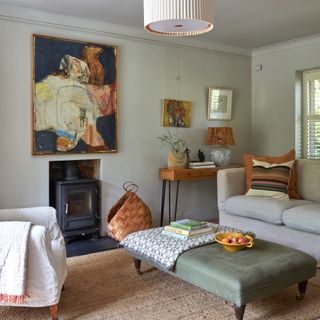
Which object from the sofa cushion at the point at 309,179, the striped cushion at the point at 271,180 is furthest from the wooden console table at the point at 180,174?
the sofa cushion at the point at 309,179

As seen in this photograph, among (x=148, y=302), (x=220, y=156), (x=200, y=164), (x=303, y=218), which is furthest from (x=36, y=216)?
(x=220, y=156)

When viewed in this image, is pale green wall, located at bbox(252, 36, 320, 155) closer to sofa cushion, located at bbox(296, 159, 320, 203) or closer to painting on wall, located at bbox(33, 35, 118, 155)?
sofa cushion, located at bbox(296, 159, 320, 203)

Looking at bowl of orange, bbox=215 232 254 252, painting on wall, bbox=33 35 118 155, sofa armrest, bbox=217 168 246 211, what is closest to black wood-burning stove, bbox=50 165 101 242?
painting on wall, bbox=33 35 118 155

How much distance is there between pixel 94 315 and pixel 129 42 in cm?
316

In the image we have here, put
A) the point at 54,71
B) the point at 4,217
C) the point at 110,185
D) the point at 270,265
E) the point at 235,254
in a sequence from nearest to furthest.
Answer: the point at 270,265, the point at 235,254, the point at 4,217, the point at 54,71, the point at 110,185

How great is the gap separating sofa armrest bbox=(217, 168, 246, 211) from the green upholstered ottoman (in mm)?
1485

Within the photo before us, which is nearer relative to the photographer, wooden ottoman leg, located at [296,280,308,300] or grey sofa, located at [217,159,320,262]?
wooden ottoman leg, located at [296,280,308,300]

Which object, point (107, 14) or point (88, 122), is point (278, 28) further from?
point (88, 122)

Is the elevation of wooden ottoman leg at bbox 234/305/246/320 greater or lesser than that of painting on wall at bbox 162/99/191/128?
lesser

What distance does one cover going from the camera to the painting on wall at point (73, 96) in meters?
4.02

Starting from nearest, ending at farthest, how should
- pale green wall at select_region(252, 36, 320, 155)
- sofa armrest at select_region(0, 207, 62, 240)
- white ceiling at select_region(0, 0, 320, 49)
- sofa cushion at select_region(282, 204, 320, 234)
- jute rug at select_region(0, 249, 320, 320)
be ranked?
1. jute rug at select_region(0, 249, 320, 320)
2. sofa armrest at select_region(0, 207, 62, 240)
3. sofa cushion at select_region(282, 204, 320, 234)
4. white ceiling at select_region(0, 0, 320, 49)
5. pale green wall at select_region(252, 36, 320, 155)

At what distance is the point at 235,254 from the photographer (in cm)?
254

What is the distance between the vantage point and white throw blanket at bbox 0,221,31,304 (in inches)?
86.3

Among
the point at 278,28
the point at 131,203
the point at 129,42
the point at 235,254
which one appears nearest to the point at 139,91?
the point at 129,42
